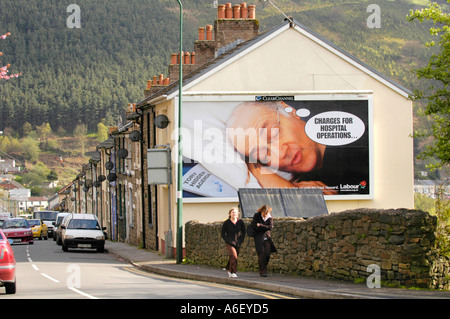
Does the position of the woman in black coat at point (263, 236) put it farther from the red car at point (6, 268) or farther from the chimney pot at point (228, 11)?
the chimney pot at point (228, 11)

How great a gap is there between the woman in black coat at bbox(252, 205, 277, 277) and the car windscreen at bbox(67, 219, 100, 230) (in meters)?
18.1

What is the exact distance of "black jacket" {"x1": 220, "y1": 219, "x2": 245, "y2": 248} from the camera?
17297mm

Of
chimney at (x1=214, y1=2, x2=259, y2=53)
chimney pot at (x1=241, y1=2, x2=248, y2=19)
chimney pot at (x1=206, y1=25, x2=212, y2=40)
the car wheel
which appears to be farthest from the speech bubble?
the car wheel

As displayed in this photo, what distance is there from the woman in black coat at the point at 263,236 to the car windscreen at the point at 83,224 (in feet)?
59.3

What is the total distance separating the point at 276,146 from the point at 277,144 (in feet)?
0.28

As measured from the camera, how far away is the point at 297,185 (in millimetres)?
27594

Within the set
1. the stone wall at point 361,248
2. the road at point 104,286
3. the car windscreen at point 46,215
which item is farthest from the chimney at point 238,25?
the car windscreen at point 46,215

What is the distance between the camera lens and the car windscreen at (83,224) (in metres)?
33.8

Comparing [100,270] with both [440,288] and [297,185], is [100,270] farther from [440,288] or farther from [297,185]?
[440,288]

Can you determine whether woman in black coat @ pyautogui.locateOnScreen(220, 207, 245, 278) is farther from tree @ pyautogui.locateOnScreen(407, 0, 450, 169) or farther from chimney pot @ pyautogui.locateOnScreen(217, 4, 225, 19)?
chimney pot @ pyautogui.locateOnScreen(217, 4, 225, 19)

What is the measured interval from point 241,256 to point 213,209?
284 inches

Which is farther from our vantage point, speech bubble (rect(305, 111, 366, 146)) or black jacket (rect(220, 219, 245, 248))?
speech bubble (rect(305, 111, 366, 146))
